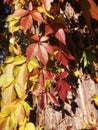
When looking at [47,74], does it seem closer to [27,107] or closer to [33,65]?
[33,65]

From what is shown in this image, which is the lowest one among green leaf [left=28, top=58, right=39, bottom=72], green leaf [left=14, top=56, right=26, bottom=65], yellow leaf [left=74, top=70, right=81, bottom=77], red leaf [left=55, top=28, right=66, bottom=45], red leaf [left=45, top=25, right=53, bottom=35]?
yellow leaf [left=74, top=70, right=81, bottom=77]

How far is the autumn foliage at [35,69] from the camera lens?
1.10 m

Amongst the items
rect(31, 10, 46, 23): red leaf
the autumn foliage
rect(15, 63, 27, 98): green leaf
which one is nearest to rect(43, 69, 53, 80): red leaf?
the autumn foliage

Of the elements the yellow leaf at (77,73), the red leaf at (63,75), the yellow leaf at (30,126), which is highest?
the red leaf at (63,75)

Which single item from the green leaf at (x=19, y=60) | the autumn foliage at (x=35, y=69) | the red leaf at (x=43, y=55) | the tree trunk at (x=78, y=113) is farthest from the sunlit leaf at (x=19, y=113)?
the red leaf at (x=43, y=55)

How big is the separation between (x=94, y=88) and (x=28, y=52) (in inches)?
16.9

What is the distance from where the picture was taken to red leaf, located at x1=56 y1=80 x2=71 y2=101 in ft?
3.67

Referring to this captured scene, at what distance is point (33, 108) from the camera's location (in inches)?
52.6

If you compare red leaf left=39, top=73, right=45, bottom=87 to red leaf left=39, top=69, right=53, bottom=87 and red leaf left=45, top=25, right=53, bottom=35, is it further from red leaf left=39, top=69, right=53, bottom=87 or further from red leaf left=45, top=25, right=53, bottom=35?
red leaf left=45, top=25, right=53, bottom=35

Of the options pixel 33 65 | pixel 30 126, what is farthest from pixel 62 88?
pixel 30 126

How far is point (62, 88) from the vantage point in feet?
3.72

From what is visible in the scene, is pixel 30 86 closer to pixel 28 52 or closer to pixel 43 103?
pixel 43 103

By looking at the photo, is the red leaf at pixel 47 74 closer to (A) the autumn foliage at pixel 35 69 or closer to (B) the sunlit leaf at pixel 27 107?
(A) the autumn foliage at pixel 35 69

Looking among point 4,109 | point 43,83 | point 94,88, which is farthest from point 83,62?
point 4,109
